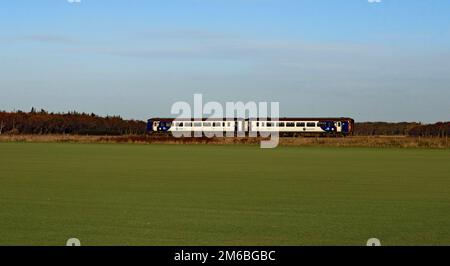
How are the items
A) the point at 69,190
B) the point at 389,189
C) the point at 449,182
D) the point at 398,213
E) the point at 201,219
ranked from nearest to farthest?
the point at 201,219 < the point at 398,213 < the point at 69,190 < the point at 389,189 < the point at 449,182

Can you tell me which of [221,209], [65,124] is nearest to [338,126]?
[221,209]

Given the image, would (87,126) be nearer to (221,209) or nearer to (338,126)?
(338,126)

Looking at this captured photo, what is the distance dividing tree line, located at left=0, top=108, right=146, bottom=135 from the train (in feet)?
166

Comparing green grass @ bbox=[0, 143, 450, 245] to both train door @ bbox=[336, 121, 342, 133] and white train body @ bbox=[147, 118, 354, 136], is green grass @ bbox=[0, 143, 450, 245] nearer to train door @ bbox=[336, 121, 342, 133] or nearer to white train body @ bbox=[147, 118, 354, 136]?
train door @ bbox=[336, 121, 342, 133]

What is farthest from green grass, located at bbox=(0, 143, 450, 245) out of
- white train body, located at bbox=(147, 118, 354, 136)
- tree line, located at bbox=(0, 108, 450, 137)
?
tree line, located at bbox=(0, 108, 450, 137)

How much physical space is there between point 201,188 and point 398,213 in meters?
6.01

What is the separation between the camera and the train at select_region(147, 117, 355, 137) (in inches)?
3620

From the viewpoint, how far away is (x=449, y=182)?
21.5 metres

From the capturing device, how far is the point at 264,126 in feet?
311

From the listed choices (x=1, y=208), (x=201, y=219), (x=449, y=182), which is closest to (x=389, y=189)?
(x=449, y=182)

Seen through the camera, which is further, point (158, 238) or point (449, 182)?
point (449, 182)

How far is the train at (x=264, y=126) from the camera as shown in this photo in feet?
302

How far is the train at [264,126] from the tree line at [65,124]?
1990 inches
